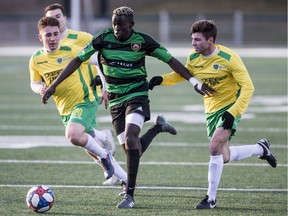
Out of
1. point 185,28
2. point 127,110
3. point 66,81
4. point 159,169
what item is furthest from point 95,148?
point 185,28

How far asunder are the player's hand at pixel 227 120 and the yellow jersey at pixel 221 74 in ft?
0.68

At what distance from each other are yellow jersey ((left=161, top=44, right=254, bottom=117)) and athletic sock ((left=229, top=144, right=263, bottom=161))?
23.5 inches

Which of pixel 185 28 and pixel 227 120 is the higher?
pixel 227 120

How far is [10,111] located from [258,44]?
28.9 meters

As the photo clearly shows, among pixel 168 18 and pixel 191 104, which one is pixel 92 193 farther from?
pixel 168 18

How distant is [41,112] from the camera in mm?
16359

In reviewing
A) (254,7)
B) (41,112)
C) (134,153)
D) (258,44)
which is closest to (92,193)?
(134,153)

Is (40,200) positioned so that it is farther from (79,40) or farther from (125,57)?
(79,40)

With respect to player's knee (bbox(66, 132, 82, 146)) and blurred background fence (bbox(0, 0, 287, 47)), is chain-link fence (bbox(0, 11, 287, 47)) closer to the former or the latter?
blurred background fence (bbox(0, 0, 287, 47))

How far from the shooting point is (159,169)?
10109 mm

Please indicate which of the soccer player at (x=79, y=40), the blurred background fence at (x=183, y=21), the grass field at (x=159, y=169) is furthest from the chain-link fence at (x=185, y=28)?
the soccer player at (x=79, y=40)

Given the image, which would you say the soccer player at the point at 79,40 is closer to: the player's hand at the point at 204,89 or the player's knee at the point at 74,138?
the player's knee at the point at 74,138

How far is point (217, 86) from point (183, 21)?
128ft

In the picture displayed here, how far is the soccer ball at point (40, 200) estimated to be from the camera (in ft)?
24.0
